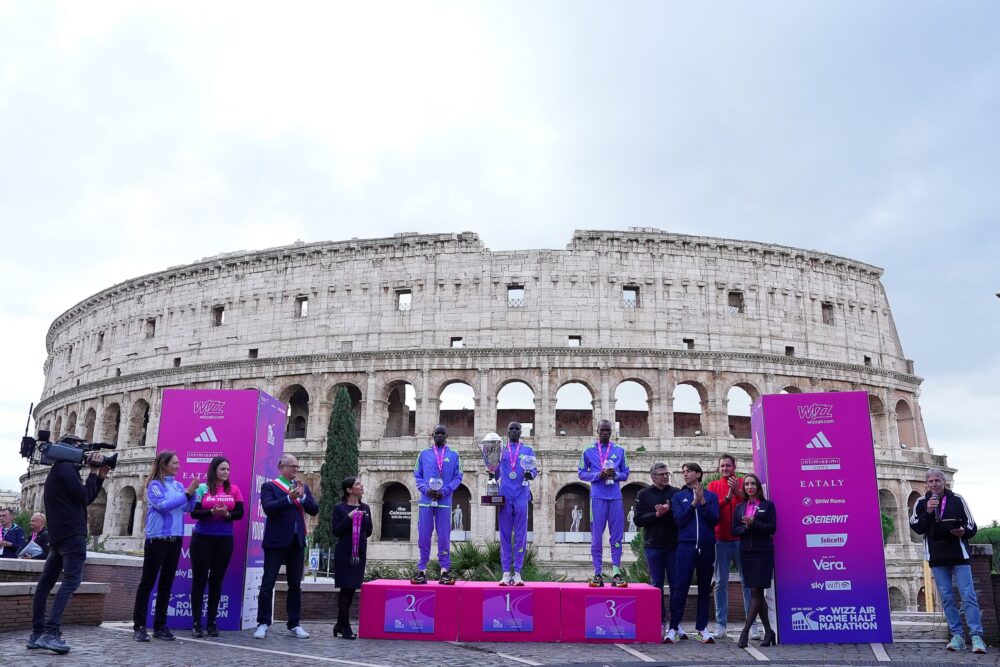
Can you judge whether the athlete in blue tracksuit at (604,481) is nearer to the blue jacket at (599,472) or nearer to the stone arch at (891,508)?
the blue jacket at (599,472)

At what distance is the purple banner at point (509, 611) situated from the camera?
31.1 ft

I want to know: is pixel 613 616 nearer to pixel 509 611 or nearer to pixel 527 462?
pixel 509 611

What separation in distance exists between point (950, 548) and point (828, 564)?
4.59 ft

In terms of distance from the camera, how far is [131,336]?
41562 millimetres

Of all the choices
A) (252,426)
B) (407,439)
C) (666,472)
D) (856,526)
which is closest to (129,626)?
(252,426)

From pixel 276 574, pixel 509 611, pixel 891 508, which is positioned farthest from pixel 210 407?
pixel 891 508

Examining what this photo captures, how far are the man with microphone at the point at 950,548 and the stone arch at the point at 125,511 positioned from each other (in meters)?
37.6

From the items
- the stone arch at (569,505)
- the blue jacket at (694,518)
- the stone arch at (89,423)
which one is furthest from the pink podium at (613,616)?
the stone arch at (89,423)

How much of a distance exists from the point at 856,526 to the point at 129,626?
972 centimetres

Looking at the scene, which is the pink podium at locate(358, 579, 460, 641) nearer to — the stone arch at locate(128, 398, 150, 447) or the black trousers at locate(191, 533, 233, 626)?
the black trousers at locate(191, 533, 233, 626)

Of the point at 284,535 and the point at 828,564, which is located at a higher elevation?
the point at 284,535

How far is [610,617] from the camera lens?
9438 mm

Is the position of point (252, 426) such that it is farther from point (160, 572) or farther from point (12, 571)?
point (12, 571)

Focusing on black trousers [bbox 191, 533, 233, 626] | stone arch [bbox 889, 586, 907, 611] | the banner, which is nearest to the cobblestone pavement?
black trousers [bbox 191, 533, 233, 626]
